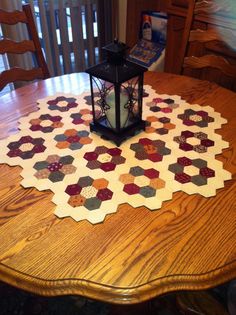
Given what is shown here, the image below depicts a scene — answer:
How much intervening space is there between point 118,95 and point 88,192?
0.31 meters

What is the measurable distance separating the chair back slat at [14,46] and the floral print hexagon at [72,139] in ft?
2.08

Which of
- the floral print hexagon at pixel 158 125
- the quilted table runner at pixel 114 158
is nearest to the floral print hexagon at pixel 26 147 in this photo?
the quilted table runner at pixel 114 158

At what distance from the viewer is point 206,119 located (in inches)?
47.3

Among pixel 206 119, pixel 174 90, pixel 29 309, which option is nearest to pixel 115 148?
pixel 206 119

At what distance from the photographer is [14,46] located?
1.52 m

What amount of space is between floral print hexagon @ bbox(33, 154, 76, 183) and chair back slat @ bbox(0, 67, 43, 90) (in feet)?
2.29

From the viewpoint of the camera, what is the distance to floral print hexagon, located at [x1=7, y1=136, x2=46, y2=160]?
104 cm

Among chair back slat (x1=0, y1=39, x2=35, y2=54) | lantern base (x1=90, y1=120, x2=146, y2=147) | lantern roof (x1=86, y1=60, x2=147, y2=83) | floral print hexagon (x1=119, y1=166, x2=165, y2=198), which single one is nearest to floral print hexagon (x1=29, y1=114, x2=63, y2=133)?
lantern base (x1=90, y1=120, x2=146, y2=147)

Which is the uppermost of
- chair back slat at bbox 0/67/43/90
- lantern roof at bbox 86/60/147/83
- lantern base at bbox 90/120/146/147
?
lantern roof at bbox 86/60/147/83

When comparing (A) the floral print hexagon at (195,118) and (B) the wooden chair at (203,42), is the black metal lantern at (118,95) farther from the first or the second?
(B) the wooden chair at (203,42)

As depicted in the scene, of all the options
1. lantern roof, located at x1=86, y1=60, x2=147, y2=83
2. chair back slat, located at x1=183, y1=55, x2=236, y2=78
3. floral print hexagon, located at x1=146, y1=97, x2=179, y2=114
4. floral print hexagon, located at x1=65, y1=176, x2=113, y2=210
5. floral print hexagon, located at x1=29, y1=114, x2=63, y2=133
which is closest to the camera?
floral print hexagon, located at x1=65, y1=176, x2=113, y2=210

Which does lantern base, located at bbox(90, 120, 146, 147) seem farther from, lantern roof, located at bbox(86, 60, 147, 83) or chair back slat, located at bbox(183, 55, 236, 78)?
chair back slat, located at bbox(183, 55, 236, 78)

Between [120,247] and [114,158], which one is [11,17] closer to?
[114,158]

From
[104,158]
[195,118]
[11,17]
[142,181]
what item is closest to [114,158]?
[104,158]
